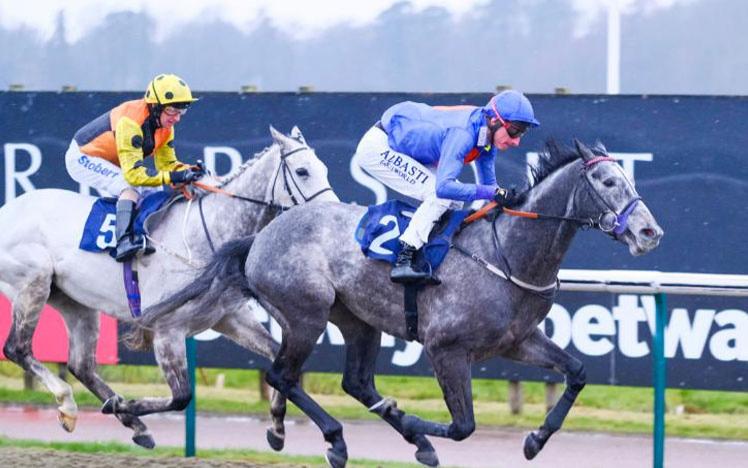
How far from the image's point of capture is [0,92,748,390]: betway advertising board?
8.78 m

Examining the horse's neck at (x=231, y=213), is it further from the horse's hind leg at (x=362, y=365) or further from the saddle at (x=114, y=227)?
the horse's hind leg at (x=362, y=365)

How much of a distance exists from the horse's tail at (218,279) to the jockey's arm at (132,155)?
0.59 meters

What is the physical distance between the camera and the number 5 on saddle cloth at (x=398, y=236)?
6965 millimetres

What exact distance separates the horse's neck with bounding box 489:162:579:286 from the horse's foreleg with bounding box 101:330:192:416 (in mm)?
1719

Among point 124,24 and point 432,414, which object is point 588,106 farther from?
point 124,24

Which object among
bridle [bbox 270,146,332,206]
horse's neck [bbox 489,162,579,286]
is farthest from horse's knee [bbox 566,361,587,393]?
bridle [bbox 270,146,332,206]

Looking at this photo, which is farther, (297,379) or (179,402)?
(179,402)

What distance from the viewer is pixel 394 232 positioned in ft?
23.1

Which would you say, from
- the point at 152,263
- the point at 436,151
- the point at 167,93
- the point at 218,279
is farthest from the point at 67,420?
the point at 436,151

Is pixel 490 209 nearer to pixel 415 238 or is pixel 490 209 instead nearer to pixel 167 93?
pixel 415 238

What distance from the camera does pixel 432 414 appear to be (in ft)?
30.4

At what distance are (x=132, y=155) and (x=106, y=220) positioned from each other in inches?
15.7

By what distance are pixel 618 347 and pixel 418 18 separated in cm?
250

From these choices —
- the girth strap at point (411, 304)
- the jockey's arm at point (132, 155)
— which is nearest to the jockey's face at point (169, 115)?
the jockey's arm at point (132, 155)
